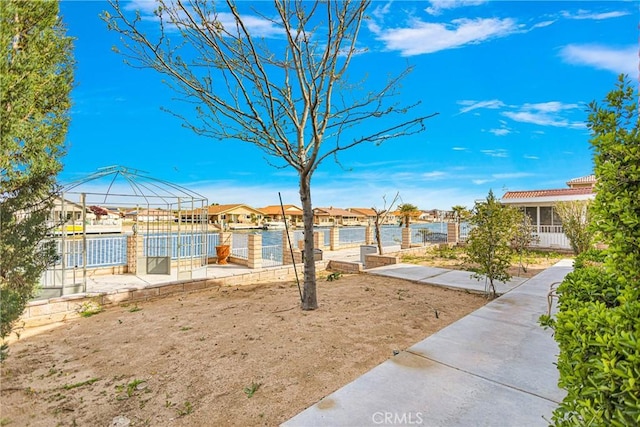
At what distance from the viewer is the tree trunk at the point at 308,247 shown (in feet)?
17.6

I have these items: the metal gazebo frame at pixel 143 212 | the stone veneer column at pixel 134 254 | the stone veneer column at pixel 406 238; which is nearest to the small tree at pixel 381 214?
the stone veneer column at pixel 406 238

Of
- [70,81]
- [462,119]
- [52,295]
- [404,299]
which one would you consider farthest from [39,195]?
[462,119]

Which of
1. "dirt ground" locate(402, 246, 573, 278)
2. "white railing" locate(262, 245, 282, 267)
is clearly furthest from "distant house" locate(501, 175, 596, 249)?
"white railing" locate(262, 245, 282, 267)

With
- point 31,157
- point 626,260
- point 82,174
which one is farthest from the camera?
point 82,174

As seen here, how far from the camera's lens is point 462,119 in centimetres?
1431

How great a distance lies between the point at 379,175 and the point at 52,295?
68.0 ft

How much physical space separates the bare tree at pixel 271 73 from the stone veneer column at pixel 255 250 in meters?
4.58

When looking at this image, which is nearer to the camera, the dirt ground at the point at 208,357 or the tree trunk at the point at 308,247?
the dirt ground at the point at 208,357

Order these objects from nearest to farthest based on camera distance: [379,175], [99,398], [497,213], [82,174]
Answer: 1. [99,398]
2. [497,213]
3. [82,174]
4. [379,175]

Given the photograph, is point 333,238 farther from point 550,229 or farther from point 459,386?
point 459,386

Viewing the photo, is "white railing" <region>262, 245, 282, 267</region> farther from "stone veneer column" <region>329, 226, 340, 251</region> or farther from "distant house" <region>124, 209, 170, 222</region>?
"stone veneer column" <region>329, 226, 340, 251</region>

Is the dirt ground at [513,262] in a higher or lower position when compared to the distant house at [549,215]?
lower

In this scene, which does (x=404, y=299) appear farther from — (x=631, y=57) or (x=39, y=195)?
(x=39, y=195)

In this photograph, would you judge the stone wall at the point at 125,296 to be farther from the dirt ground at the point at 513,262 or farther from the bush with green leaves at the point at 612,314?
the bush with green leaves at the point at 612,314
